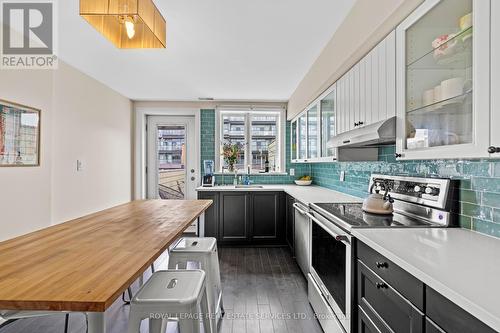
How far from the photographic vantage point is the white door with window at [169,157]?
4.80 metres

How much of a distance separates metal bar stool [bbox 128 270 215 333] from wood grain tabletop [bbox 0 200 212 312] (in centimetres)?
21

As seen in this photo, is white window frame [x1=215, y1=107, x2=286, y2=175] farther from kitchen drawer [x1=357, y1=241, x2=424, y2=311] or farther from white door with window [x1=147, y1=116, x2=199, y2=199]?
kitchen drawer [x1=357, y1=241, x2=424, y2=311]

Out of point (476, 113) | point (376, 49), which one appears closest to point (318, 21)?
point (376, 49)

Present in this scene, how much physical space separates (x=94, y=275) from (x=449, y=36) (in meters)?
1.73

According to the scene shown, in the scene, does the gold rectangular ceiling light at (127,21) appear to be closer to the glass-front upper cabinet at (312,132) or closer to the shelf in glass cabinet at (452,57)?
the shelf in glass cabinet at (452,57)

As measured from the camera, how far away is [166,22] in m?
2.11

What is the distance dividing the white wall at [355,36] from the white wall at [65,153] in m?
2.69

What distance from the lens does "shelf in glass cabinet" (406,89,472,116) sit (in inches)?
43.9

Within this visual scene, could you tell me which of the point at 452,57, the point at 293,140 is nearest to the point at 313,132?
the point at 293,140

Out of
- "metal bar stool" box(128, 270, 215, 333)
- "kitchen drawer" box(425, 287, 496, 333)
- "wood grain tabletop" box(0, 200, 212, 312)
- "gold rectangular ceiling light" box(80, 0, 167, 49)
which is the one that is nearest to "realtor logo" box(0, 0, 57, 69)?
"gold rectangular ceiling light" box(80, 0, 167, 49)

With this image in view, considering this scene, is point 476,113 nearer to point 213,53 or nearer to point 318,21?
point 318,21

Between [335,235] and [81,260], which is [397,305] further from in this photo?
[81,260]

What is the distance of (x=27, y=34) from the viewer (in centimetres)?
236

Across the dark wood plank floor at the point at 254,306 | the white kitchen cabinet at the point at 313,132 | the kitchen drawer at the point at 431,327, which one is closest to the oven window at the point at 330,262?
the dark wood plank floor at the point at 254,306
